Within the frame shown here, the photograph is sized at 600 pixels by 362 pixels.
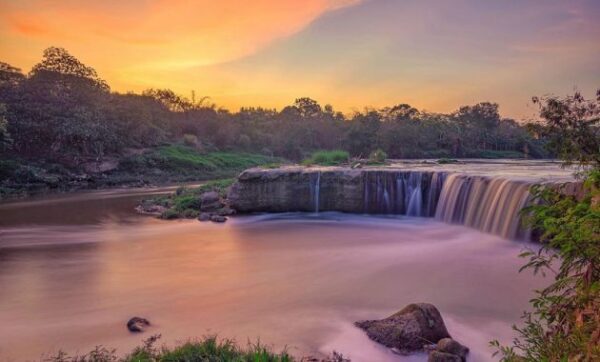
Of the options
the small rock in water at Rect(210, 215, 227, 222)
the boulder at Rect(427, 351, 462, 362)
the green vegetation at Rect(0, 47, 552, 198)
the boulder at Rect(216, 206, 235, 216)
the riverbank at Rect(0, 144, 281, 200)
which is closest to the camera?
the boulder at Rect(427, 351, 462, 362)

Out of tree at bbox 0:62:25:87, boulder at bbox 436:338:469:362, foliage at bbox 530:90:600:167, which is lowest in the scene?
boulder at bbox 436:338:469:362

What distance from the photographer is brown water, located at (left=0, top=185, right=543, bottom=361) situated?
6539 millimetres

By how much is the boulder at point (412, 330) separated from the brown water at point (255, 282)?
0.19 metres

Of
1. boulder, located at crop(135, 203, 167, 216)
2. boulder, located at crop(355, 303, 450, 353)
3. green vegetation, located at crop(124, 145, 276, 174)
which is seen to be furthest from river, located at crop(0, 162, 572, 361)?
green vegetation, located at crop(124, 145, 276, 174)

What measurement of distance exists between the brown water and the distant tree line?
623 inches

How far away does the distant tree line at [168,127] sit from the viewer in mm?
35062

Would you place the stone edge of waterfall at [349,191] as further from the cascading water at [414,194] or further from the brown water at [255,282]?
the brown water at [255,282]

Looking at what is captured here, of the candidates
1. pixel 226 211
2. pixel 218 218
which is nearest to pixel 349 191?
pixel 226 211

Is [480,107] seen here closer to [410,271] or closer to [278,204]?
[278,204]

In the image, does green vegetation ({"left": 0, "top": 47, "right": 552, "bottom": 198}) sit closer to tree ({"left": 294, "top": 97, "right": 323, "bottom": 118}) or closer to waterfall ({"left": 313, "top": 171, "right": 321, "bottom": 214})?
waterfall ({"left": 313, "top": 171, "right": 321, "bottom": 214})

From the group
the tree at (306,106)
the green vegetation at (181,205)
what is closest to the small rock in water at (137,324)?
the green vegetation at (181,205)

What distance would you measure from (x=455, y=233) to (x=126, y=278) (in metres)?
9.99

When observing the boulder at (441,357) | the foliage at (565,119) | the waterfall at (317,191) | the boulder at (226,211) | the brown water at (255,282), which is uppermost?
the foliage at (565,119)

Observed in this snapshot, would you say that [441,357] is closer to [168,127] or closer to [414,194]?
[414,194]
